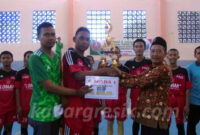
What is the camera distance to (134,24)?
29.1ft

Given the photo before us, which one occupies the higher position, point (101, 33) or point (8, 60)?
point (101, 33)

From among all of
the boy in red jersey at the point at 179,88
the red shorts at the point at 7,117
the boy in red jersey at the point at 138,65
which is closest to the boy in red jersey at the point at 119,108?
the boy in red jersey at the point at 138,65

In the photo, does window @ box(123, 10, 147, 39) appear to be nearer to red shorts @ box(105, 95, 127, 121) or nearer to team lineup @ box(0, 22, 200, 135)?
red shorts @ box(105, 95, 127, 121)

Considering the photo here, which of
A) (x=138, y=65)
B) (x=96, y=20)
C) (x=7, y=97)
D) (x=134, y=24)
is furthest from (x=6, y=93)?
(x=134, y=24)

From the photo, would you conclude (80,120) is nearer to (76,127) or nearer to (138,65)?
(76,127)

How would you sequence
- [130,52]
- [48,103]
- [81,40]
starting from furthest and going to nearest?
[130,52], [81,40], [48,103]

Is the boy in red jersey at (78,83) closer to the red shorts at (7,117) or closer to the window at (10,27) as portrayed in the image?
the red shorts at (7,117)

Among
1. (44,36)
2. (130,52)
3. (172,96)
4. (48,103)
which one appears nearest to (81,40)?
(44,36)

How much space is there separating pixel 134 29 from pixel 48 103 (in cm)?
756

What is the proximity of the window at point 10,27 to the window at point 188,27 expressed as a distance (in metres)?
7.47

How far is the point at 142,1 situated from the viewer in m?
8.88

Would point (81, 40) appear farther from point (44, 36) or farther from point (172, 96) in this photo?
point (172, 96)

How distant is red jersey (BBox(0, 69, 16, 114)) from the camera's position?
3344 mm

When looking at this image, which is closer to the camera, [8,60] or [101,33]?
[8,60]
